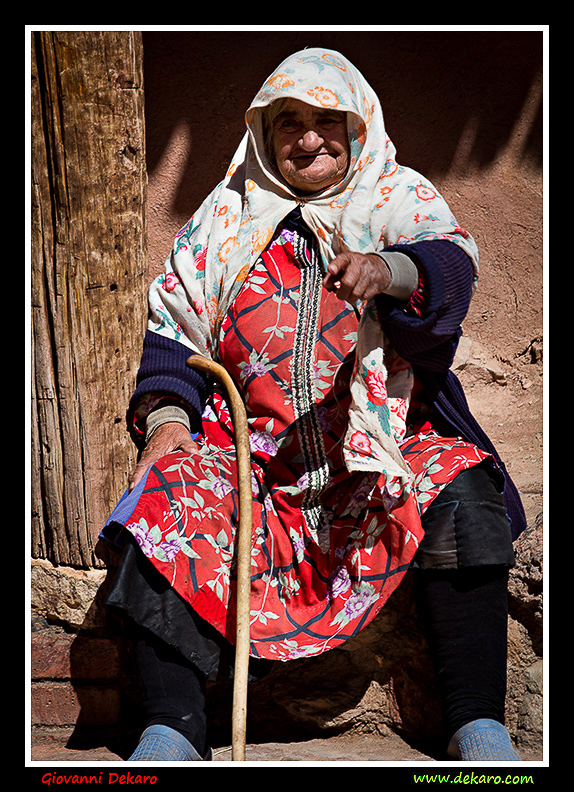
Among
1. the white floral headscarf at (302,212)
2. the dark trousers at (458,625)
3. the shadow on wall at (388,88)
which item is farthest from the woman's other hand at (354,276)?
the shadow on wall at (388,88)

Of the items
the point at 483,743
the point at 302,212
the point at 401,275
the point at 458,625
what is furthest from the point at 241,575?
the point at 302,212

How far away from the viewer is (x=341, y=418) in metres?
2.12

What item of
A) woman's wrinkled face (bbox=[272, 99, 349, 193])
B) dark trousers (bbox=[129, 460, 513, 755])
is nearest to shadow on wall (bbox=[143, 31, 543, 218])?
woman's wrinkled face (bbox=[272, 99, 349, 193])

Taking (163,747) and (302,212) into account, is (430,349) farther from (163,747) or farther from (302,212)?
(163,747)

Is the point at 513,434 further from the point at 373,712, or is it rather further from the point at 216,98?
the point at 216,98

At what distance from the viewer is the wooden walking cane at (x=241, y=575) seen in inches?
68.7

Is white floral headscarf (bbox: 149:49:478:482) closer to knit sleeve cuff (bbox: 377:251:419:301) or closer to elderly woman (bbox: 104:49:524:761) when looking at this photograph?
elderly woman (bbox: 104:49:524:761)

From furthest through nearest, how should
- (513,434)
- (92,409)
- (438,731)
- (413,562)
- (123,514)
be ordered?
1. (513,434)
2. (92,409)
3. (438,731)
4. (413,562)
5. (123,514)

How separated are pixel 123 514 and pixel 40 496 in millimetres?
646

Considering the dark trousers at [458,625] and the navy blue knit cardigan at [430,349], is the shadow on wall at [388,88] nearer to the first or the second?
the navy blue knit cardigan at [430,349]

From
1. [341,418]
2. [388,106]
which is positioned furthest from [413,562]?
[388,106]

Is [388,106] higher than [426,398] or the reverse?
higher

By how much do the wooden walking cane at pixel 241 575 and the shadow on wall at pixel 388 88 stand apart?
162cm

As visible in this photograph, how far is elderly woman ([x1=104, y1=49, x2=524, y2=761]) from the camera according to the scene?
1.87 meters
